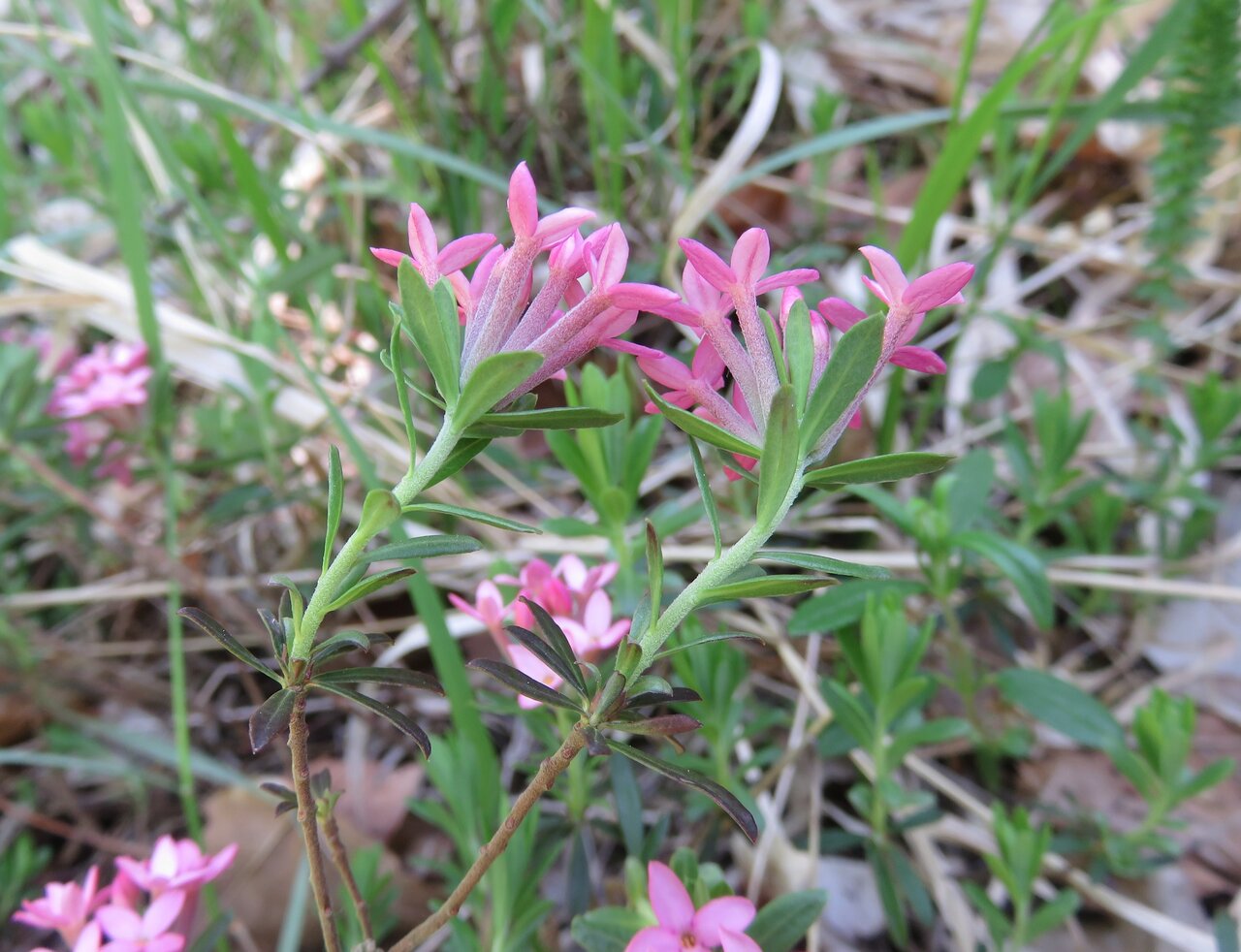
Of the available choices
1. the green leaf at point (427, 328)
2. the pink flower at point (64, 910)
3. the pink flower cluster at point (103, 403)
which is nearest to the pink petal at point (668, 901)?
the green leaf at point (427, 328)

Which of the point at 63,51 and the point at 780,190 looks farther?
the point at 63,51

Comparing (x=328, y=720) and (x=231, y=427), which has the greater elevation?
(x=231, y=427)

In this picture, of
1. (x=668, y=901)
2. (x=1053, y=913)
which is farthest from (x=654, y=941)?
(x=1053, y=913)

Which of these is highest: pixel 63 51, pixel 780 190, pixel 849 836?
pixel 63 51

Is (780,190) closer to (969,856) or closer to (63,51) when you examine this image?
→ (969,856)

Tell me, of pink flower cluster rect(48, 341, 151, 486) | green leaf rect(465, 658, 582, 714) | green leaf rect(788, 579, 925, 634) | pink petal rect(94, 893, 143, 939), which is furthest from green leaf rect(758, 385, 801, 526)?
pink flower cluster rect(48, 341, 151, 486)

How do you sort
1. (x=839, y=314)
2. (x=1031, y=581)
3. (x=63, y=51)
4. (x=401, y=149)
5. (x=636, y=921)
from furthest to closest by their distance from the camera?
(x=63, y=51) → (x=401, y=149) → (x=1031, y=581) → (x=636, y=921) → (x=839, y=314)

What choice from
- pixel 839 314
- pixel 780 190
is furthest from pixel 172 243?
pixel 839 314

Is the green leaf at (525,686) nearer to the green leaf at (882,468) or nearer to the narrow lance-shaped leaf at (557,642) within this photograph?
the narrow lance-shaped leaf at (557,642)
